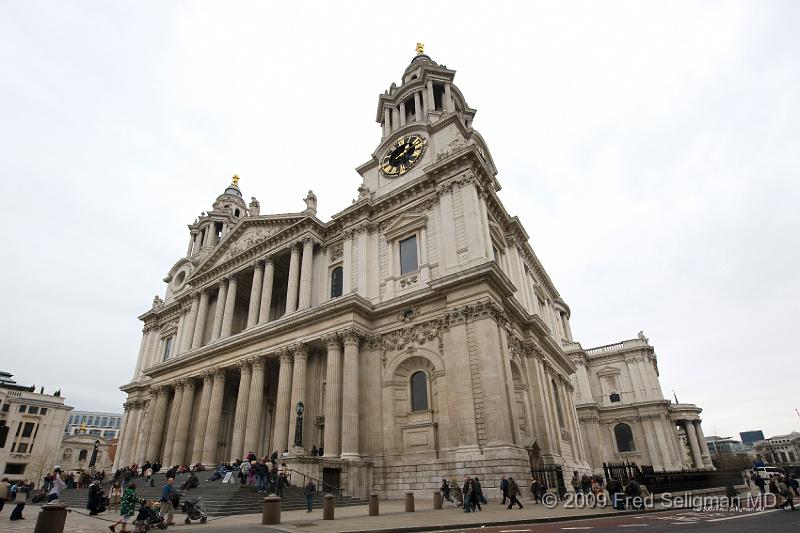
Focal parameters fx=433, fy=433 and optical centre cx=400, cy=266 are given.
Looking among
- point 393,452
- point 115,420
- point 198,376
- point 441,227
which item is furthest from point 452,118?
point 115,420

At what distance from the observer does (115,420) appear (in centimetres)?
15912

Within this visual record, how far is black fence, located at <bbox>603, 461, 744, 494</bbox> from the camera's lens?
1930 centimetres

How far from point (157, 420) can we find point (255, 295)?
13194mm

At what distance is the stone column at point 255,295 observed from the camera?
33.2m

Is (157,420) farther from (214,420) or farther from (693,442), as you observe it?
(693,442)

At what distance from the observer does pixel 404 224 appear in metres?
30.3

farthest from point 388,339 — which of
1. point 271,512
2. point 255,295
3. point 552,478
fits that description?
point 271,512

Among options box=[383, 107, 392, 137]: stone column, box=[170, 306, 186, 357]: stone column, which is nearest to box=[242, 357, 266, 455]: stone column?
box=[170, 306, 186, 357]: stone column

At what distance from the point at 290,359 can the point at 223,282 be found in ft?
46.9

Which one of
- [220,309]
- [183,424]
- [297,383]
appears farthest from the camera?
[220,309]

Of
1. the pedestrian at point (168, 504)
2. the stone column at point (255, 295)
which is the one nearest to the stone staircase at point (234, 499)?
the pedestrian at point (168, 504)

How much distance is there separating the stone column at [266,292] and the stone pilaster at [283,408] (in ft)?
20.7

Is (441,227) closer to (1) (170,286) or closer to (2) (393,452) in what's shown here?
(2) (393,452)

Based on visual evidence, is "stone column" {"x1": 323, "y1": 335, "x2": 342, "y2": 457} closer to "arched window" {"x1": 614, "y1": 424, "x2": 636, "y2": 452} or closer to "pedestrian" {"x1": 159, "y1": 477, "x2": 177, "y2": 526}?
"pedestrian" {"x1": 159, "y1": 477, "x2": 177, "y2": 526}
